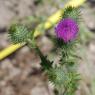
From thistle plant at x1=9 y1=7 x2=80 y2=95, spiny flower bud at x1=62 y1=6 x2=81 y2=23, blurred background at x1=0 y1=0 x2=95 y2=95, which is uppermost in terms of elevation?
spiny flower bud at x1=62 y1=6 x2=81 y2=23

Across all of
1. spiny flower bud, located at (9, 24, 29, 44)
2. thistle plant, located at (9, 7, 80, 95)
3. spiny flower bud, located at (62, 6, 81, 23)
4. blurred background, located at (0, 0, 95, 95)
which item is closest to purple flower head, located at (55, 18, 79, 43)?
thistle plant, located at (9, 7, 80, 95)

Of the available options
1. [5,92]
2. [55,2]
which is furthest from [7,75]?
[55,2]

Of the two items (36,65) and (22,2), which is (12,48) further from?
(22,2)

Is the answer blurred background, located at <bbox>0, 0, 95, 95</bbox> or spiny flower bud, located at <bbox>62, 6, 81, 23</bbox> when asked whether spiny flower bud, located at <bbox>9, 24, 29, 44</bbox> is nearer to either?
spiny flower bud, located at <bbox>62, 6, 81, 23</bbox>

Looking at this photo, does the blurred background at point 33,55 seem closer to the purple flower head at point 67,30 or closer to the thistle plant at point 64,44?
the thistle plant at point 64,44

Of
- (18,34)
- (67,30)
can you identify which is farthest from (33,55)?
(67,30)

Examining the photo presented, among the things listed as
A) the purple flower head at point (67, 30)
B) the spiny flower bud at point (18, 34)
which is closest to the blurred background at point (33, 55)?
the spiny flower bud at point (18, 34)
